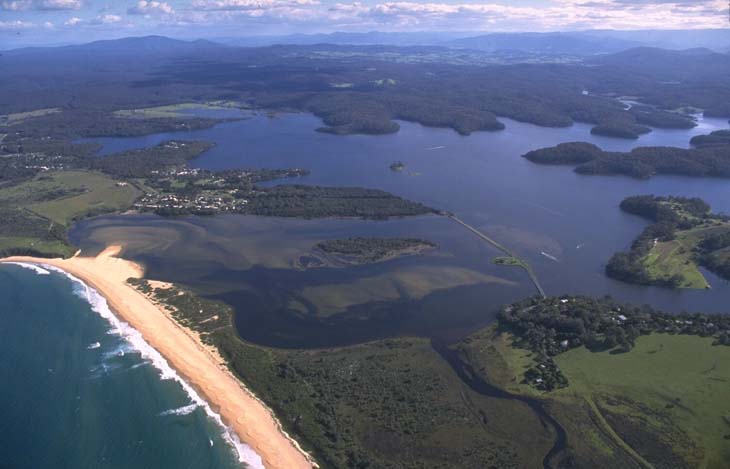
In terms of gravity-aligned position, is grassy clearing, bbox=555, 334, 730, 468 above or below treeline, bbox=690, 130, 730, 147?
below

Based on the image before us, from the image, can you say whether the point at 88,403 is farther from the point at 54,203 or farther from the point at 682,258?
the point at 682,258

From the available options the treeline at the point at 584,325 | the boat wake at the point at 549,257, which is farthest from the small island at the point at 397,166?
the treeline at the point at 584,325

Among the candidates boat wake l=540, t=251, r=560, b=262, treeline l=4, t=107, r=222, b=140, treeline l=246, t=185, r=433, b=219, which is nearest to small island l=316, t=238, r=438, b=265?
treeline l=246, t=185, r=433, b=219

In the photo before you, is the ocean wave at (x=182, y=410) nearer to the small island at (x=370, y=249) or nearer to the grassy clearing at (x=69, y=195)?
the small island at (x=370, y=249)

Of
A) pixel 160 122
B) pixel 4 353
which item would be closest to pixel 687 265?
pixel 4 353

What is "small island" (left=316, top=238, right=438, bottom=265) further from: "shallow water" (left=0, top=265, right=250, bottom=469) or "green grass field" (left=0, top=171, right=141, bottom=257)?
"green grass field" (left=0, top=171, right=141, bottom=257)

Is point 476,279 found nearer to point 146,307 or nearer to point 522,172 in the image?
point 146,307
